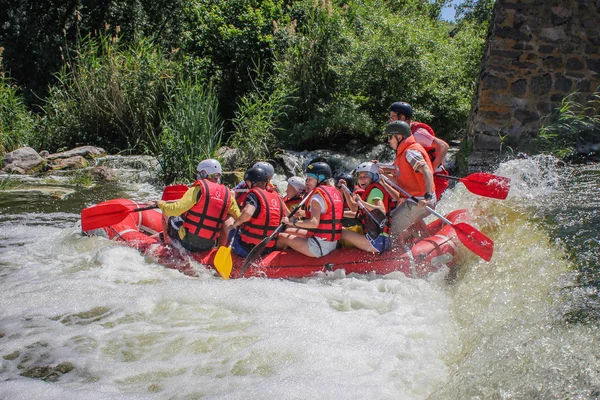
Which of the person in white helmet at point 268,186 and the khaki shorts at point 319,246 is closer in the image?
the khaki shorts at point 319,246

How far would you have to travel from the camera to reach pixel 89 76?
1128 cm

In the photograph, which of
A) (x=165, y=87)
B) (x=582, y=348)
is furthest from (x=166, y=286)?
(x=165, y=87)

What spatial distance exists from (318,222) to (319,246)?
0.84 feet

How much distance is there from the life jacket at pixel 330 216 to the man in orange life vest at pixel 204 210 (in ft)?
2.83

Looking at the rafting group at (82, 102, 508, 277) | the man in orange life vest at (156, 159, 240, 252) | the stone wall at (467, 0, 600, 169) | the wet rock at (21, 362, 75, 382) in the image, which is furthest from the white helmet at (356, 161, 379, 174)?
the stone wall at (467, 0, 600, 169)

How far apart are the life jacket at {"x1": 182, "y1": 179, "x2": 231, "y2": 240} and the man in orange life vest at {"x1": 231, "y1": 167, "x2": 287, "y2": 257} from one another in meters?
0.22

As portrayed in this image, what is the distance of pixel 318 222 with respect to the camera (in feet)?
15.9

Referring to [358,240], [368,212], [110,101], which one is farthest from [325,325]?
[110,101]

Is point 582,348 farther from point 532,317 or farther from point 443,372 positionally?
point 443,372

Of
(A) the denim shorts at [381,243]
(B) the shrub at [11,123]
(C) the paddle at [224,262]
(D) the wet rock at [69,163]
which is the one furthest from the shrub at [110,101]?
(A) the denim shorts at [381,243]

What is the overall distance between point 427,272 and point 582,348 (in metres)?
2.00

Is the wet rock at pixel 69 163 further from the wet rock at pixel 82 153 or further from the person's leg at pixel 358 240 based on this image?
the person's leg at pixel 358 240

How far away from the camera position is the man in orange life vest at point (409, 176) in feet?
16.1

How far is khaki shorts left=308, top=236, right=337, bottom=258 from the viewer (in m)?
4.98
